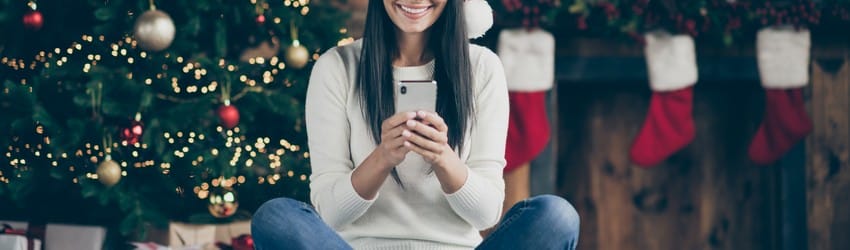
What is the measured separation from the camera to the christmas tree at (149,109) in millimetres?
Answer: 2729

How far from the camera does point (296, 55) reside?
286 centimetres

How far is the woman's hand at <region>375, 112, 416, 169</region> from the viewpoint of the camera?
1.75 meters

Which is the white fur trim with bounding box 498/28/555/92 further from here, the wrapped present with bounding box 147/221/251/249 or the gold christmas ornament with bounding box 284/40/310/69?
the wrapped present with bounding box 147/221/251/249

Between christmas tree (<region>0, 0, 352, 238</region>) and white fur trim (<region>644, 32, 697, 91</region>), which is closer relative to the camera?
christmas tree (<region>0, 0, 352, 238</region>)

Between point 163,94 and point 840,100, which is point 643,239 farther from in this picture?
point 163,94

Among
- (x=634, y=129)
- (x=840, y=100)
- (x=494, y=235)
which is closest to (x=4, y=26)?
(x=494, y=235)

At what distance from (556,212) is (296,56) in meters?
1.22

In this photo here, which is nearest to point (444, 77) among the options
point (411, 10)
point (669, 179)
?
point (411, 10)

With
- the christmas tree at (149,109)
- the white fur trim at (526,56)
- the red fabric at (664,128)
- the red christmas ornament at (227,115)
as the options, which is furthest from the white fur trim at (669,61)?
the red christmas ornament at (227,115)

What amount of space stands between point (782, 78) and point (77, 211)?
6.91 ft

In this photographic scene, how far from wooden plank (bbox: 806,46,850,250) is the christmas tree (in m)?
1.62

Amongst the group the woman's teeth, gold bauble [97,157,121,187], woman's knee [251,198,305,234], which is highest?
the woman's teeth

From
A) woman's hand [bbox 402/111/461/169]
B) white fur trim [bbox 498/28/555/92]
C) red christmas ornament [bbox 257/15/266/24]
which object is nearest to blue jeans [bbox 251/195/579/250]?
woman's hand [bbox 402/111/461/169]

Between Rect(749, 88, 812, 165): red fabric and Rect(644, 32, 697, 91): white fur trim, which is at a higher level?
Rect(644, 32, 697, 91): white fur trim
